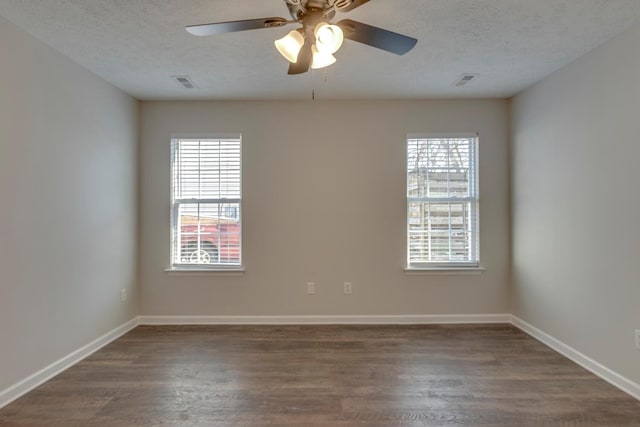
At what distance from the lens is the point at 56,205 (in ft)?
8.54

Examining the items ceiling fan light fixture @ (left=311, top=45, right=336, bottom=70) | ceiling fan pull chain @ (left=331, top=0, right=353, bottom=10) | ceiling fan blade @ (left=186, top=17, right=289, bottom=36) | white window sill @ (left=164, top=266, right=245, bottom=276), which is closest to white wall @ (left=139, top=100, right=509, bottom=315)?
white window sill @ (left=164, top=266, right=245, bottom=276)

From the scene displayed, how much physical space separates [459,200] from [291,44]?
273cm

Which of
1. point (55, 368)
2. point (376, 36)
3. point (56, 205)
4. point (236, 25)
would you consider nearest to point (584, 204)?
point (376, 36)

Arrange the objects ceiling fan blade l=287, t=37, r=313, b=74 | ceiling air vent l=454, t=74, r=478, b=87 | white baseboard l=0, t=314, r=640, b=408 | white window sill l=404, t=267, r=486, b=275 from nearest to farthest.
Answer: ceiling fan blade l=287, t=37, r=313, b=74
ceiling air vent l=454, t=74, r=478, b=87
white baseboard l=0, t=314, r=640, b=408
white window sill l=404, t=267, r=486, b=275

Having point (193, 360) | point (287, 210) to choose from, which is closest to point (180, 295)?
point (193, 360)

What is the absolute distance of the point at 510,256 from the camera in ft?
12.3

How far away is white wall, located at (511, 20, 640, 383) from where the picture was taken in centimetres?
234

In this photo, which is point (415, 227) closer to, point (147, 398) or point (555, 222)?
point (555, 222)

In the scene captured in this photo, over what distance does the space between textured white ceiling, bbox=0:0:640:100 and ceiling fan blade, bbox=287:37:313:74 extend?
398 mm

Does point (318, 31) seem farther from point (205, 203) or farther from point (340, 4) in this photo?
point (205, 203)

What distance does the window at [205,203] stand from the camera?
376cm

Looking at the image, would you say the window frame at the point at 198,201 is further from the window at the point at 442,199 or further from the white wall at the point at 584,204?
the white wall at the point at 584,204

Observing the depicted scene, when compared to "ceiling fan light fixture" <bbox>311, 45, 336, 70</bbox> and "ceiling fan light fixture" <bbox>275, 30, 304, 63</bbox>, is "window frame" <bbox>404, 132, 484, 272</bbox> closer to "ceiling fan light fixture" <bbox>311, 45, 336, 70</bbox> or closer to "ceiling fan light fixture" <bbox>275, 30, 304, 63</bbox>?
"ceiling fan light fixture" <bbox>311, 45, 336, 70</bbox>

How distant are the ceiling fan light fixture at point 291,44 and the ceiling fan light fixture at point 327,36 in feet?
0.36
